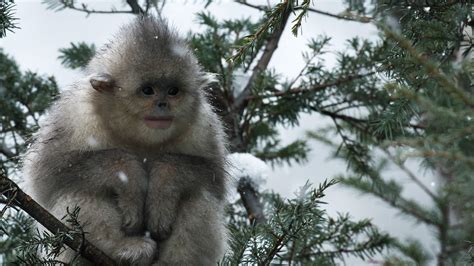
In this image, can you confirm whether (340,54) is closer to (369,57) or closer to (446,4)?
(369,57)

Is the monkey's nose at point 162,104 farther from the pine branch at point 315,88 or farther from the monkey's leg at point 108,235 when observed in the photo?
the pine branch at point 315,88

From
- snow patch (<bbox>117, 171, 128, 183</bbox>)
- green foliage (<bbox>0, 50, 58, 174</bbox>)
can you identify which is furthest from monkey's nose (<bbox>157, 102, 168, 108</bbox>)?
green foliage (<bbox>0, 50, 58, 174</bbox>)

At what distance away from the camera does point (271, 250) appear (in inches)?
108

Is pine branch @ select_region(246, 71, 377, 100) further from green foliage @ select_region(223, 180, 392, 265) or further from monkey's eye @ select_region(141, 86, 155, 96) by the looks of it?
monkey's eye @ select_region(141, 86, 155, 96)

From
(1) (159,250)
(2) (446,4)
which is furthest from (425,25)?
(1) (159,250)

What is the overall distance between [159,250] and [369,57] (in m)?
2.06

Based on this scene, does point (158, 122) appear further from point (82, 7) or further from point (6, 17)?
point (82, 7)

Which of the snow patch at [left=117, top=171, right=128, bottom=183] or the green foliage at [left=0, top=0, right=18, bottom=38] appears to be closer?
the green foliage at [left=0, top=0, right=18, bottom=38]

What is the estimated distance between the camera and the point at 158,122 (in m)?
3.50

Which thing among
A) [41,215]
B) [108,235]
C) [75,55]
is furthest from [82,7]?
[41,215]

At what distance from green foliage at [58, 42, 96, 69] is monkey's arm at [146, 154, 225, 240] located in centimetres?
151

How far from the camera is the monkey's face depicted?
139 inches

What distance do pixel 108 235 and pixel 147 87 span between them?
0.79m

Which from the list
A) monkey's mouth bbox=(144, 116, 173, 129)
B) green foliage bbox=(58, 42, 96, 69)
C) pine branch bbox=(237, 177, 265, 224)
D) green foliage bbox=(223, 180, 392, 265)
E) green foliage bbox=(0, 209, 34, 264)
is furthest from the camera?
green foliage bbox=(58, 42, 96, 69)
